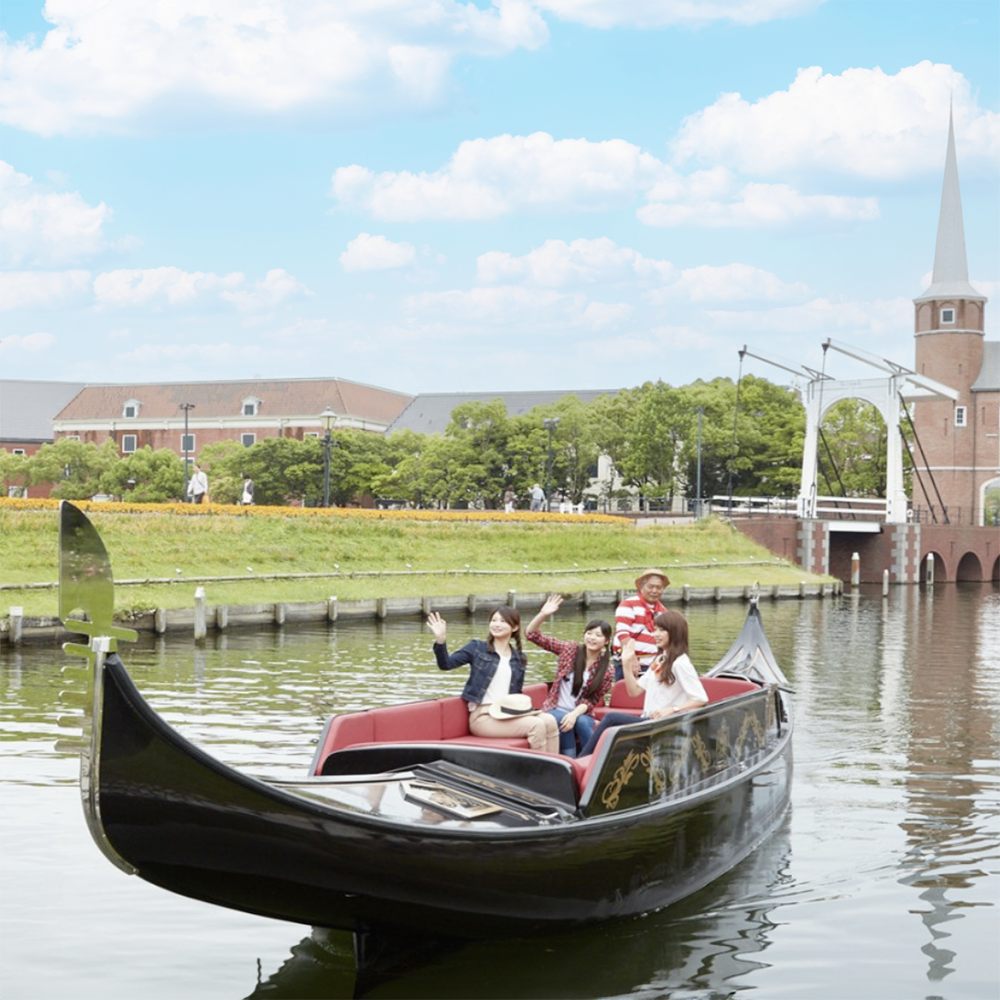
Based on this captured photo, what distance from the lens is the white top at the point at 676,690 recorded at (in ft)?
34.5

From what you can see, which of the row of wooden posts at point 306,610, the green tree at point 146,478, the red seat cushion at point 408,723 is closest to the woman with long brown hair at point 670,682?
the red seat cushion at point 408,723

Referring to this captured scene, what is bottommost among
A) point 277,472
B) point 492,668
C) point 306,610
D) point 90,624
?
point 306,610

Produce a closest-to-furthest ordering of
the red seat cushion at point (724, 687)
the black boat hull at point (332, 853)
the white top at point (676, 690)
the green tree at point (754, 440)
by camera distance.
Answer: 1. the black boat hull at point (332, 853)
2. the white top at point (676, 690)
3. the red seat cushion at point (724, 687)
4. the green tree at point (754, 440)

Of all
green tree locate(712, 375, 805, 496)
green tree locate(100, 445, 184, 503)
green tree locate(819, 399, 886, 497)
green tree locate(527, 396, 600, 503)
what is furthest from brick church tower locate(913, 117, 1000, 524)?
green tree locate(100, 445, 184, 503)

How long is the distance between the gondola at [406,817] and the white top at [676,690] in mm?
219

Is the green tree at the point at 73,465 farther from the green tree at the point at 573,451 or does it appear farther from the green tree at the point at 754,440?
the green tree at the point at 754,440

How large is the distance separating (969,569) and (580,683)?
59.9 meters

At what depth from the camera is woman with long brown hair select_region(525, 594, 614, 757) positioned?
Result: 35.1 feet

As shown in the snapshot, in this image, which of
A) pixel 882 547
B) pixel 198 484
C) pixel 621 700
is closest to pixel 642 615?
pixel 621 700

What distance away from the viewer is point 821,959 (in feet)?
29.9

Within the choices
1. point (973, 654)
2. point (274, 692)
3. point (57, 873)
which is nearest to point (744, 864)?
point (57, 873)

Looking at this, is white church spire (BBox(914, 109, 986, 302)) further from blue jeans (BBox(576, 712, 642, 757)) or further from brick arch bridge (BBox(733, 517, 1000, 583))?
blue jeans (BBox(576, 712, 642, 757))

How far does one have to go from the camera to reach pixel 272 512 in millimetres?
39062

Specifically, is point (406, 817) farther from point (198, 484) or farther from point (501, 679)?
point (198, 484)
